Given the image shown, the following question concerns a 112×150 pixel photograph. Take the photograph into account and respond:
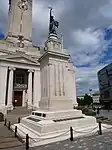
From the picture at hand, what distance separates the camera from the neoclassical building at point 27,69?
11.4 m

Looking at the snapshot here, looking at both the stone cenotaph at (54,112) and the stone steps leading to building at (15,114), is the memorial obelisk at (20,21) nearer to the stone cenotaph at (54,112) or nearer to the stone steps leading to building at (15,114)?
the stone steps leading to building at (15,114)

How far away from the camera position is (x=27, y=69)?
32.2 m

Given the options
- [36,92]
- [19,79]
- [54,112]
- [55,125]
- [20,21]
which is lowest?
[55,125]

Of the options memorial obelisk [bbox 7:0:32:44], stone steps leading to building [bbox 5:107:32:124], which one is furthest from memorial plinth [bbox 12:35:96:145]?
memorial obelisk [bbox 7:0:32:44]

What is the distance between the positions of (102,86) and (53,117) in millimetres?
66583

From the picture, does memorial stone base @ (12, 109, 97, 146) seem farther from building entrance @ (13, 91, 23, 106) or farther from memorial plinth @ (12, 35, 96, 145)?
building entrance @ (13, 91, 23, 106)

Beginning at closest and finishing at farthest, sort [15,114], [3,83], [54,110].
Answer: [54,110], [15,114], [3,83]

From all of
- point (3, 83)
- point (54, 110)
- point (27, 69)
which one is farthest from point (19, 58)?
point (54, 110)

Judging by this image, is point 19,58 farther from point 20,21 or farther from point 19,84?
point 20,21

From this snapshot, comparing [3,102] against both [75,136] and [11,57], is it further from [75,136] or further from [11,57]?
[75,136]

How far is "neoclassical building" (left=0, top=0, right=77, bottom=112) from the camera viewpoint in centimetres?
1141

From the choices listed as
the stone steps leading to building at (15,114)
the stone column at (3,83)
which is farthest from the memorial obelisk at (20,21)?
the stone steps leading to building at (15,114)

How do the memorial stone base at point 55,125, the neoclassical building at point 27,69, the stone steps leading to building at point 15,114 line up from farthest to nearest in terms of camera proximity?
the stone steps leading to building at point 15,114, the neoclassical building at point 27,69, the memorial stone base at point 55,125

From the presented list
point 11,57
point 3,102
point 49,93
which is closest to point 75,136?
point 49,93
